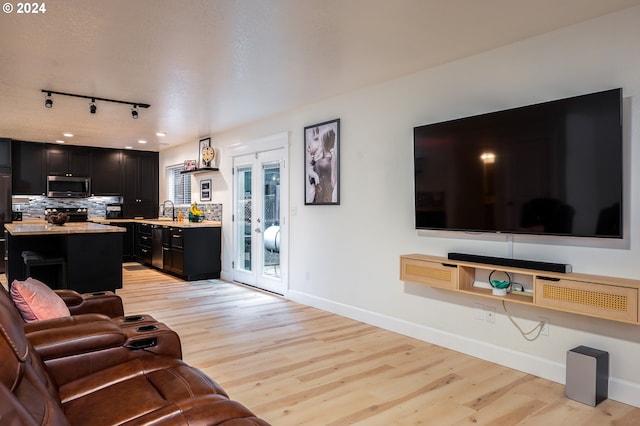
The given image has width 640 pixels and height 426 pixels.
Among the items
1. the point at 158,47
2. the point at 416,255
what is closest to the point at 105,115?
the point at 158,47

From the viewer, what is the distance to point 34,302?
88.2 inches

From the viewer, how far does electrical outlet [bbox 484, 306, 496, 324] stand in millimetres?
3436

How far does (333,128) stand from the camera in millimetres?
4871

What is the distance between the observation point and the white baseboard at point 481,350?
2730mm

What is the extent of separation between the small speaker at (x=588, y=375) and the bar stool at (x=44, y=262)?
17.3 feet

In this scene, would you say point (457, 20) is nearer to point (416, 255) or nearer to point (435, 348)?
point (416, 255)

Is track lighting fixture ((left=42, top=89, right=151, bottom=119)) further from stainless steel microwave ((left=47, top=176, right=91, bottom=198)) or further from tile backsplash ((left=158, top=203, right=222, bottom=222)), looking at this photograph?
stainless steel microwave ((left=47, top=176, right=91, bottom=198))

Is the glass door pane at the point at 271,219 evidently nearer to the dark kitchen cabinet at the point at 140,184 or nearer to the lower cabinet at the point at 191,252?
the lower cabinet at the point at 191,252

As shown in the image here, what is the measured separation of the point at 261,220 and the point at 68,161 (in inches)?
199

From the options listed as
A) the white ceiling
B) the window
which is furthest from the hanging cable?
the window

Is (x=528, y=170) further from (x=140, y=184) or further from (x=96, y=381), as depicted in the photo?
(x=140, y=184)

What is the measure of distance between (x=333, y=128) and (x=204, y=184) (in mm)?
3759

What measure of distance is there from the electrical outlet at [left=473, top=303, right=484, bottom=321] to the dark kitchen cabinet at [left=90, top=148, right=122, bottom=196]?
819 centimetres

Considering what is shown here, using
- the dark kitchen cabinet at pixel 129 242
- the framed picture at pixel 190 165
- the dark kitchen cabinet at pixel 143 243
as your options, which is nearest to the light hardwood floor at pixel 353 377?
the framed picture at pixel 190 165
